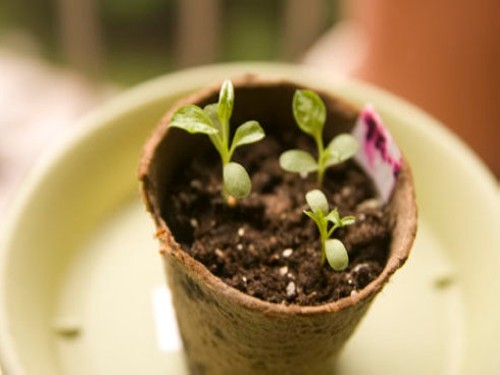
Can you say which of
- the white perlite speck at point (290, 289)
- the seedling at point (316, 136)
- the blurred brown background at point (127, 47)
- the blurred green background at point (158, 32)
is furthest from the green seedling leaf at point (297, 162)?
the blurred green background at point (158, 32)

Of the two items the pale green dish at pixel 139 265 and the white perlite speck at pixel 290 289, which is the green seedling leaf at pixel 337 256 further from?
the pale green dish at pixel 139 265

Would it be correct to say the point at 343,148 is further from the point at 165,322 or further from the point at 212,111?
the point at 165,322

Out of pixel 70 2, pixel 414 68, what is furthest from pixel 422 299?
pixel 70 2

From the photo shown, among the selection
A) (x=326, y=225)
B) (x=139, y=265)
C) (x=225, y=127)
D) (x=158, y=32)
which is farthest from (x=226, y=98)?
(x=158, y=32)

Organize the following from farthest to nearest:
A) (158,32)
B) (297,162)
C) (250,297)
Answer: (158,32), (297,162), (250,297)

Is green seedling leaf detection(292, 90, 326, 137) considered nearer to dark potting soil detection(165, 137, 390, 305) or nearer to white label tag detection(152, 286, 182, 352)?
dark potting soil detection(165, 137, 390, 305)

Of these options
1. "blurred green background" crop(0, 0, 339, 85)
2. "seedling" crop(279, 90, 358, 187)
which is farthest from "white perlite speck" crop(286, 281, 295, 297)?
"blurred green background" crop(0, 0, 339, 85)
